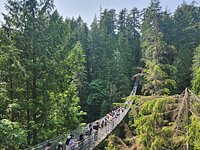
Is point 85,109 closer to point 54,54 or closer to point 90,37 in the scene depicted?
point 90,37

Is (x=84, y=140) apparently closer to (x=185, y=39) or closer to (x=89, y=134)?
(x=89, y=134)

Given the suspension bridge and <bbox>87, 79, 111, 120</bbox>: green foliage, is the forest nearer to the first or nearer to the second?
<bbox>87, 79, 111, 120</bbox>: green foliage

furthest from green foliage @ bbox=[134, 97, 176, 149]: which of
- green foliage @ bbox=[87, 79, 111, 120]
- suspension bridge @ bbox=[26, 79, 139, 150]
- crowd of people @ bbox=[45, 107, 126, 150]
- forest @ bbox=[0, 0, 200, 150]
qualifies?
green foliage @ bbox=[87, 79, 111, 120]

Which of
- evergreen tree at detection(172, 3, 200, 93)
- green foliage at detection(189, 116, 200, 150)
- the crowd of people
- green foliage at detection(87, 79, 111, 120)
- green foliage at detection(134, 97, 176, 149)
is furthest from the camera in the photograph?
green foliage at detection(87, 79, 111, 120)

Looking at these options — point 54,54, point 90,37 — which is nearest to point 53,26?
point 54,54

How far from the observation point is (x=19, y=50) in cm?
1377

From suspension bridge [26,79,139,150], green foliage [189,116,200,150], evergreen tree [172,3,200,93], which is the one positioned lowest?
suspension bridge [26,79,139,150]

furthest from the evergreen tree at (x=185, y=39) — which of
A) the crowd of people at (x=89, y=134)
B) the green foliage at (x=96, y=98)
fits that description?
the crowd of people at (x=89, y=134)

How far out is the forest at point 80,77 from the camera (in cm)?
535

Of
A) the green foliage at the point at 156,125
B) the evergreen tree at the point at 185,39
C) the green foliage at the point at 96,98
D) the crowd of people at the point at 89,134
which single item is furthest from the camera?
the green foliage at the point at 96,98

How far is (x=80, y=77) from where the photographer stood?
3206 centimetres

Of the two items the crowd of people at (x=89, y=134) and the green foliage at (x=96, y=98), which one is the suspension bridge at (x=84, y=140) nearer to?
the crowd of people at (x=89, y=134)

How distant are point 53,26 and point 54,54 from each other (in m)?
1.40

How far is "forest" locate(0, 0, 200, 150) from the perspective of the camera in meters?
5.35
